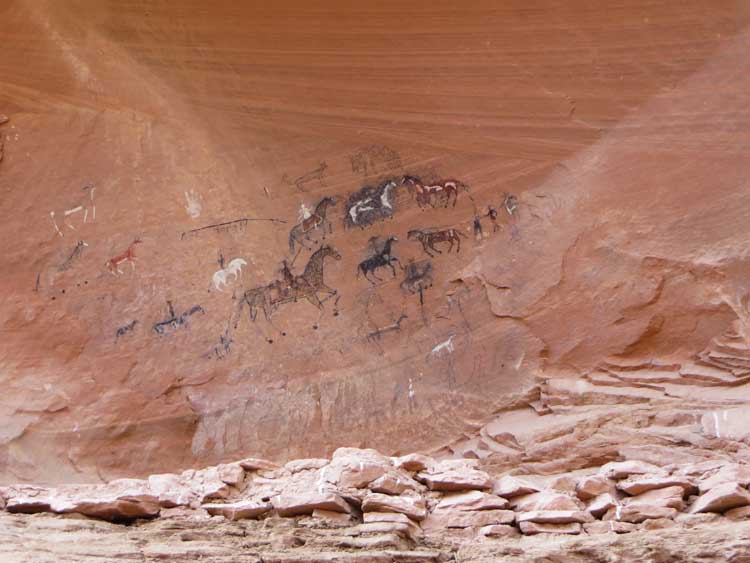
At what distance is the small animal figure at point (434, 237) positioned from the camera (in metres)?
7.04

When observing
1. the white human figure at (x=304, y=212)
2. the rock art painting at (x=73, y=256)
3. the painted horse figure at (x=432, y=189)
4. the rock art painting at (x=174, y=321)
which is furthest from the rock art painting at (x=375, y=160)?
the rock art painting at (x=73, y=256)

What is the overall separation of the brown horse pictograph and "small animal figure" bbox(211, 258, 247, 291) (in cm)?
16

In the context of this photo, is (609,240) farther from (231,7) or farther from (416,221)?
(231,7)

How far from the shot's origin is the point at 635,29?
6746 millimetres

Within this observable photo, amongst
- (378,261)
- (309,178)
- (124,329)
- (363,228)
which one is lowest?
(124,329)

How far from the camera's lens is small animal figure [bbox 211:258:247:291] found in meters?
7.39

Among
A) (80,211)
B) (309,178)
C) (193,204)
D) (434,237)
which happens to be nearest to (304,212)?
(309,178)

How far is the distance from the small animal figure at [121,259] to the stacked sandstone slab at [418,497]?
2.66m

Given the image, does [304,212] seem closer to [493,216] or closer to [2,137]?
[493,216]

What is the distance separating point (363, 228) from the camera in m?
7.25

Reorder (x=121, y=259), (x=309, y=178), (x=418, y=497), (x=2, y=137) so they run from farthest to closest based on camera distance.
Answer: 1. (x=2, y=137)
2. (x=121, y=259)
3. (x=309, y=178)
4. (x=418, y=497)

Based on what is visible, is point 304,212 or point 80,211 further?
point 80,211

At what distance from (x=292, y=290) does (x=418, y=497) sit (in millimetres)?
2881

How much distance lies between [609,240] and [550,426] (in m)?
1.20
